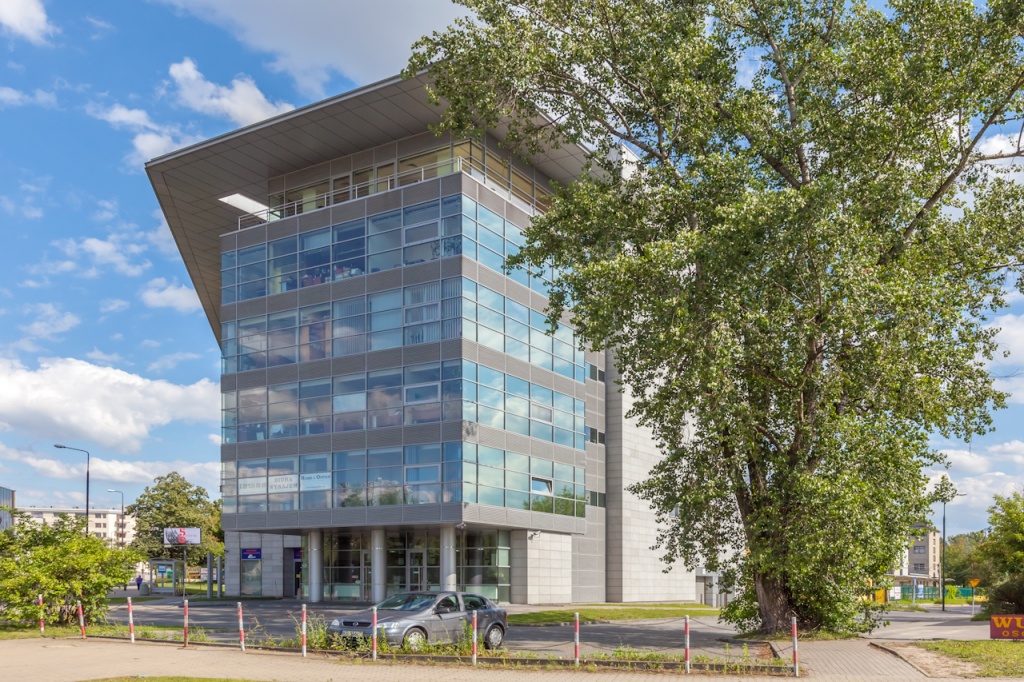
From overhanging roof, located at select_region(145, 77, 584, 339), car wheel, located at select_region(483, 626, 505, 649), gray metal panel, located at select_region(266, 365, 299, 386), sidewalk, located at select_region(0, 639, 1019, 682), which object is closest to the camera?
sidewalk, located at select_region(0, 639, 1019, 682)

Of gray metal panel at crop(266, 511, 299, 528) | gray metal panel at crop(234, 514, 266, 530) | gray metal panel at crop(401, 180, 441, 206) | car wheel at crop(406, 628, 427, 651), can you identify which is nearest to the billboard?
gray metal panel at crop(234, 514, 266, 530)

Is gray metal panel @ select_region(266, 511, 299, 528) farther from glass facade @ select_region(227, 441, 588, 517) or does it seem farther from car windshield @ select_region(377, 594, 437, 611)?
car windshield @ select_region(377, 594, 437, 611)

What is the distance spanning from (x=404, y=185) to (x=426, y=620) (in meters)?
26.4

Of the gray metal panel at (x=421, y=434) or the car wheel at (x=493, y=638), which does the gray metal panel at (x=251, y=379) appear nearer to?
the gray metal panel at (x=421, y=434)

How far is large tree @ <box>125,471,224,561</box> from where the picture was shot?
88.9 meters

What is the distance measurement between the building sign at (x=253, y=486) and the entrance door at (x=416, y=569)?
24.5ft

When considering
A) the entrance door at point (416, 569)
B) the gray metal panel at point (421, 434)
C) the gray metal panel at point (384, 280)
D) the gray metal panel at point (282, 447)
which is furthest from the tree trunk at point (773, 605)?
the gray metal panel at point (282, 447)

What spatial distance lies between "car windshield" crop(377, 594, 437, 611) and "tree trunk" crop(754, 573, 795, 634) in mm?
8173

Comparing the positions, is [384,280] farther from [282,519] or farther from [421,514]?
[282,519]

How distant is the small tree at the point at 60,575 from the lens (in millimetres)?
26656

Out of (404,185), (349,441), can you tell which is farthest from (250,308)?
(404,185)

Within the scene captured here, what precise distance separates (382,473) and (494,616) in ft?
68.5

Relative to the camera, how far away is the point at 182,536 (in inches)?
2370

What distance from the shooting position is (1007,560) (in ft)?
122
